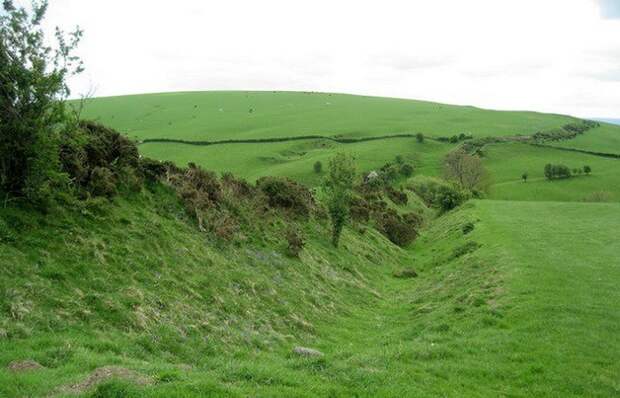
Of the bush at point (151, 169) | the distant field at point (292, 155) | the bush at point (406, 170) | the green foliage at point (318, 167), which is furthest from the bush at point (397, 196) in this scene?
the bush at point (151, 169)

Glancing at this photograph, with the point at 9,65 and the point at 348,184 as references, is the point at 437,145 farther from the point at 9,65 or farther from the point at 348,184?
the point at 9,65

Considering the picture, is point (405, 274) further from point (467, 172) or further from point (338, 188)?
point (467, 172)

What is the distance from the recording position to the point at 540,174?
123m

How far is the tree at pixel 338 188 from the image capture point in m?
41.5

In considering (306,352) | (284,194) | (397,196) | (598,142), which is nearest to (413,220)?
(397,196)

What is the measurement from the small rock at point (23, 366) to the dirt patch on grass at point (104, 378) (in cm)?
156

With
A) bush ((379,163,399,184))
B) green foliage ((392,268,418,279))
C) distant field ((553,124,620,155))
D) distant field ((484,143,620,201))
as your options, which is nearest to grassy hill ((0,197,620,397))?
green foliage ((392,268,418,279))

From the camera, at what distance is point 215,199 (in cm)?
3195

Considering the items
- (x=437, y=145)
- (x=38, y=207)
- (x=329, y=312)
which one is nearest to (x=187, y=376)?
(x=38, y=207)

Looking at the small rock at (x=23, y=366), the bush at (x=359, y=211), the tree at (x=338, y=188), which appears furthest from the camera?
the bush at (x=359, y=211)

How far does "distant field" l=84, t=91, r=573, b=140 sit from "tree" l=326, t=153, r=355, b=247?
9578 cm

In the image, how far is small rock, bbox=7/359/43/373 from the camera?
473 inches

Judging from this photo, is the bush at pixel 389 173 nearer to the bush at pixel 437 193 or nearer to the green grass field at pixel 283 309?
the bush at pixel 437 193

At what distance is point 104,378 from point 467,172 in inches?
4394
